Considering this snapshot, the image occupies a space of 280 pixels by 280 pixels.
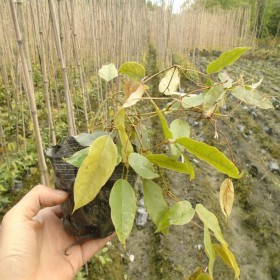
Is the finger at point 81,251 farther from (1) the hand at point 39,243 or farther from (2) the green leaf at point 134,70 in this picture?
(2) the green leaf at point 134,70

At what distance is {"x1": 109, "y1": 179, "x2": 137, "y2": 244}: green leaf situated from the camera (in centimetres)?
51

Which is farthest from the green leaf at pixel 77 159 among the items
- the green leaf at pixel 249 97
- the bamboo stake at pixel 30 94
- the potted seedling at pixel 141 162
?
the bamboo stake at pixel 30 94

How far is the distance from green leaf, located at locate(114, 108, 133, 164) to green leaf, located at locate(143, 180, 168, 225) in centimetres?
8

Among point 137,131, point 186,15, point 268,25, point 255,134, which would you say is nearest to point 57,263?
point 137,131

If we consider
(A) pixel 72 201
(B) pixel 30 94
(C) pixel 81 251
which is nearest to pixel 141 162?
(A) pixel 72 201

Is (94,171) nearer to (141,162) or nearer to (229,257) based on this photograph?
(141,162)

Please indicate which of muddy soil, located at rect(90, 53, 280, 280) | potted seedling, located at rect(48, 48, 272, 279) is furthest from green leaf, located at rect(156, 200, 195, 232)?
muddy soil, located at rect(90, 53, 280, 280)

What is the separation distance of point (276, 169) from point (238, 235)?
1076 millimetres

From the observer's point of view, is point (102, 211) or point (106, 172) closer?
point (106, 172)

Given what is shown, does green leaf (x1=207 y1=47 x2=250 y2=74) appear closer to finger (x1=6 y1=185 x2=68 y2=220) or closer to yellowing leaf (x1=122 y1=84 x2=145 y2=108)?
yellowing leaf (x1=122 y1=84 x2=145 y2=108)

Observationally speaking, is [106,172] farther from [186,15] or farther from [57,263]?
[186,15]

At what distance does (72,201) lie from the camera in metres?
0.71

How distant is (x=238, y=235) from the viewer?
2189 millimetres

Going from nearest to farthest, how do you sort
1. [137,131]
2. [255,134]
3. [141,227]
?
1. [137,131]
2. [141,227]
3. [255,134]
